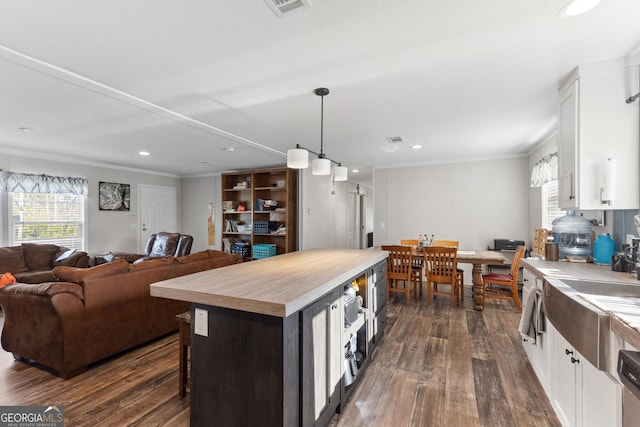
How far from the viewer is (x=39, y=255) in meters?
4.77

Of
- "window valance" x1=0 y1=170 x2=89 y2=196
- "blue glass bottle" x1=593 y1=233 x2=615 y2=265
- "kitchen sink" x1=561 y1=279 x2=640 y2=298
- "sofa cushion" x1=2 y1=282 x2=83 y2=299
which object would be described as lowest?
"sofa cushion" x1=2 y1=282 x2=83 y2=299

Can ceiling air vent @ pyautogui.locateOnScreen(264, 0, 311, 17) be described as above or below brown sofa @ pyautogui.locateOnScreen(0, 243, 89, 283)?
above

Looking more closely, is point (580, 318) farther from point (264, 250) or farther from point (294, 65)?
point (264, 250)

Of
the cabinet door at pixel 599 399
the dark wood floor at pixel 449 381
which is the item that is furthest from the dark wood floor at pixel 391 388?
the cabinet door at pixel 599 399

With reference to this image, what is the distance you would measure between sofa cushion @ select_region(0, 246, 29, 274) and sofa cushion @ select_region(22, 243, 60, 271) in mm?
62

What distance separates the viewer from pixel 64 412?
195 cm

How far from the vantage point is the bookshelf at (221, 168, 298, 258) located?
6.11 meters

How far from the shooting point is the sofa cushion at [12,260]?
4.37 metres

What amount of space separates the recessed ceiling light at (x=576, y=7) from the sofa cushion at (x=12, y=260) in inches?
267

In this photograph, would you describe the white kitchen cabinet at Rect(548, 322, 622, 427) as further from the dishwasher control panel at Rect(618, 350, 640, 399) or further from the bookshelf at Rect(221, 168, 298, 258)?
the bookshelf at Rect(221, 168, 298, 258)

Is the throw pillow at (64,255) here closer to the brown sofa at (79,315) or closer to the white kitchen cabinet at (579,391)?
the brown sofa at (79,315)

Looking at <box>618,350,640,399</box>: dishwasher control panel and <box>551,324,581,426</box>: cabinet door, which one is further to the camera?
<box>551,324,581,426</box>: cabinet door

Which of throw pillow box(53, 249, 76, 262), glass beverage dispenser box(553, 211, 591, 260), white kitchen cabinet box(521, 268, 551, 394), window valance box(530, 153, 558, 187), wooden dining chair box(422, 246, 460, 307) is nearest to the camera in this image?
white kitchen cabinet box(521, 268, 551, 394)

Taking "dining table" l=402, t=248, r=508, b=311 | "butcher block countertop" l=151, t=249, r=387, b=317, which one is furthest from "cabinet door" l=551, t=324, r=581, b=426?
"dining table" l=402, t=248, r=508, b=311
